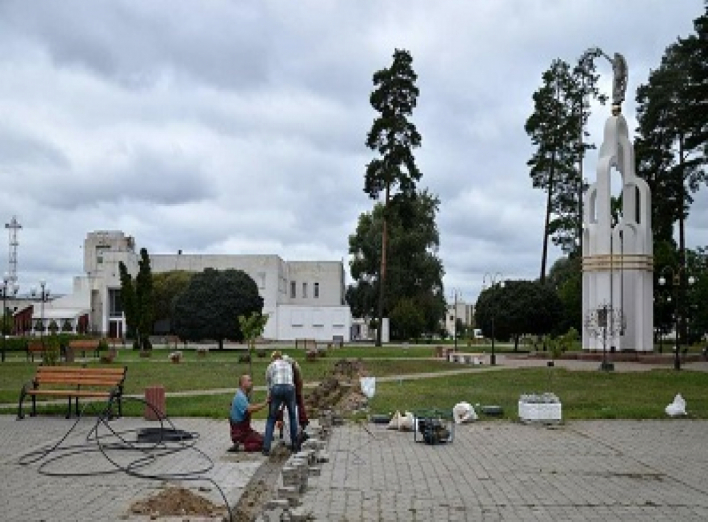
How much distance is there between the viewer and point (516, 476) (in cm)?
1062

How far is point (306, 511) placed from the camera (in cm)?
811

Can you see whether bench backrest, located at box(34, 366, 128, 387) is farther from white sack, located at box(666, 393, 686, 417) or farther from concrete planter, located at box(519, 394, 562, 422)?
white sack, located at box(666, 393, 686, 417)

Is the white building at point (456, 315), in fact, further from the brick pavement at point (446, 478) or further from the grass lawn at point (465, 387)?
the brick pavement at point (446, 478)

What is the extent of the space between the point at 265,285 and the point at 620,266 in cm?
5193

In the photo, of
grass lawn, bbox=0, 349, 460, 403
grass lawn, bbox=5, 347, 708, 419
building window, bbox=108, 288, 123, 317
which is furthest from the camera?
building window, bbox=108, 288, 123, 317

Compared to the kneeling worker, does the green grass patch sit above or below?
below

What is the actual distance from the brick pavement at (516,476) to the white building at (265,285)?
6996cm

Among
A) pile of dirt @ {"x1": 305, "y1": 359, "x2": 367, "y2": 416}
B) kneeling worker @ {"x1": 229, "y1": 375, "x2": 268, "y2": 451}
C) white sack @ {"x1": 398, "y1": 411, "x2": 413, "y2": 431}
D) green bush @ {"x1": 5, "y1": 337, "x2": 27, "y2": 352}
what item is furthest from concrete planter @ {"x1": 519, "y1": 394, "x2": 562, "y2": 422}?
green bush @ {"x1": 5, "y1": 337, "x2": 27, "y2": 352}

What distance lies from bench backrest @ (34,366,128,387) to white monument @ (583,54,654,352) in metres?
33.6

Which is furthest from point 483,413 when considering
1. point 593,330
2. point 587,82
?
point 587,82

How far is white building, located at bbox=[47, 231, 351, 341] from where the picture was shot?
86819 mm

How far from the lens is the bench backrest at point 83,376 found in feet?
53.3

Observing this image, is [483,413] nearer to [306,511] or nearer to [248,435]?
[248,435]

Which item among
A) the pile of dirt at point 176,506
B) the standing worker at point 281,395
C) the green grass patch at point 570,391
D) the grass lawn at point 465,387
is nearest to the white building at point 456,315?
the grass lawn at point 465,387
